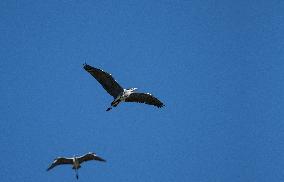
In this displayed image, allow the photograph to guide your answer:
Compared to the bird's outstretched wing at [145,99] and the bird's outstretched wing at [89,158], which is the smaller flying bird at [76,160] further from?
the bird's outstretched wing at [145,99]

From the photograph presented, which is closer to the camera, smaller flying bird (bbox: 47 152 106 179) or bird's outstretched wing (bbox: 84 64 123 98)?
bird's outstretched wing (bbox: 84 64 123 98)

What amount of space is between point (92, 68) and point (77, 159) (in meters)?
13.7

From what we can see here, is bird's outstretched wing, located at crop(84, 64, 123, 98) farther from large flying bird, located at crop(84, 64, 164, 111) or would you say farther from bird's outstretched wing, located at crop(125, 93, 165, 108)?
bird's outstretched wing, located at crop(125, 93, 165, 108)

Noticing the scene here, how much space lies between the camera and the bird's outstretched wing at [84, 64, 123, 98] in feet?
106

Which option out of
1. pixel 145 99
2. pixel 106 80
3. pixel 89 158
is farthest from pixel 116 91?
pixel 89 158

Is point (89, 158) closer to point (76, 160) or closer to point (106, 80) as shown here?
point (76, 160)

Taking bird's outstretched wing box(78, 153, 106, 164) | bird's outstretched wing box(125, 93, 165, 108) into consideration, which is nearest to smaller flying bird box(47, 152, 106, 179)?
bird's outstretched wing box(78, 153, 106, 164)

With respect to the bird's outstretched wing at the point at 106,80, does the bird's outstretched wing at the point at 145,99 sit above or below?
above

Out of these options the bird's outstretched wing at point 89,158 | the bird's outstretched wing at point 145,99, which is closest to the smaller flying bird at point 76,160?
the bird's outstretched wing at point 89,158

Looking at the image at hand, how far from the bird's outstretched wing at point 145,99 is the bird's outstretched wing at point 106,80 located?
1.24 metres

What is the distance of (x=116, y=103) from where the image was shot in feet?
111

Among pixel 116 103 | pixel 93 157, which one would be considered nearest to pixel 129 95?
pixel 116 103

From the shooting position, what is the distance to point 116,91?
34000 mm

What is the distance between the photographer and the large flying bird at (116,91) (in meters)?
32.5
